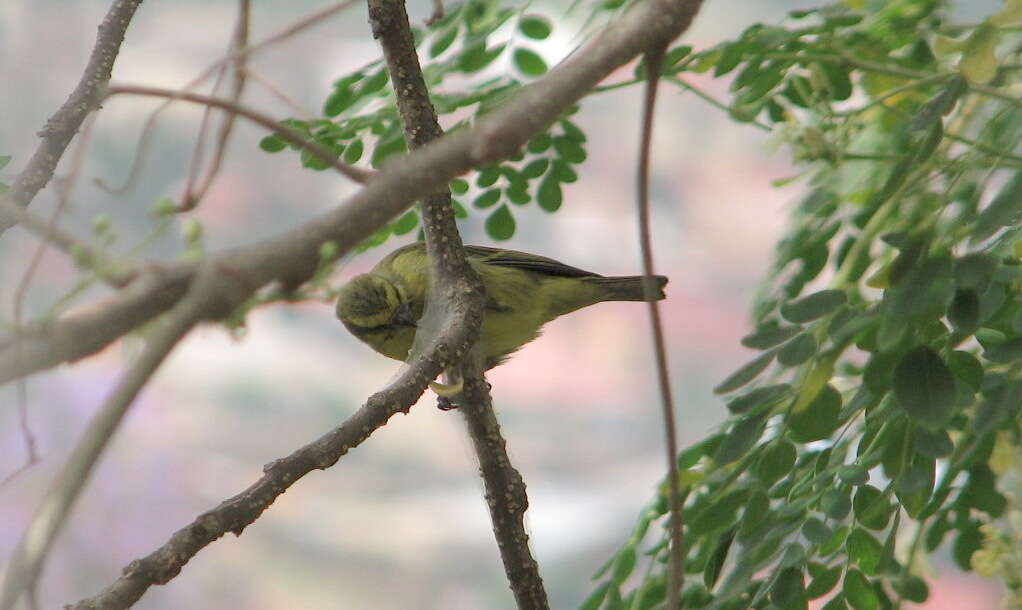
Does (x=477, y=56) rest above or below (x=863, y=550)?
above

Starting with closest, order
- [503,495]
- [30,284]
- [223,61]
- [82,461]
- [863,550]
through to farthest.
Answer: [82,461], [30,284], [223,61], [863,550], [503,495]

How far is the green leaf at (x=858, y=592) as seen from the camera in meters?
0.88

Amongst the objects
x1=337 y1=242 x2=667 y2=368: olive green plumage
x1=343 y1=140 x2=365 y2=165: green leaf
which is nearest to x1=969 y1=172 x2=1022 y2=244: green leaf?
x1=343 y1=140 x2=365 y2=165: green leaf

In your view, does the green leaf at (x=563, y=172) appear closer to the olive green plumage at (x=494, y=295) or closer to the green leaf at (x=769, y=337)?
the olive green plumage at (x=494, y=295)

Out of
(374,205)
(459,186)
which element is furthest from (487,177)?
(374,205)

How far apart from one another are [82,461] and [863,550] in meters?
0.72

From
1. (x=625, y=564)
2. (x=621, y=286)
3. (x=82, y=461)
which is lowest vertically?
(x=82, y=461)

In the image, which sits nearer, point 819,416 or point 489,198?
point 819,416

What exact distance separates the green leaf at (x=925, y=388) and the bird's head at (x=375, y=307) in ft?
3.19

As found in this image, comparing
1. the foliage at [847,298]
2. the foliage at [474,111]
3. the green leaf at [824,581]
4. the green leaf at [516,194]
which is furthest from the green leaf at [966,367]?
the green leaf at [516,194]

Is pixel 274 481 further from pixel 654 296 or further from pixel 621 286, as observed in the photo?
pixel 621 286

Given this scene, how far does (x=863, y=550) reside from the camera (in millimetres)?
897

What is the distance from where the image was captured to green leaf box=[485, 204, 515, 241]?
1263mm

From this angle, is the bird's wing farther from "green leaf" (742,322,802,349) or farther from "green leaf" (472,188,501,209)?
"green leaf" (742,322,802,349)
